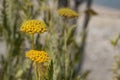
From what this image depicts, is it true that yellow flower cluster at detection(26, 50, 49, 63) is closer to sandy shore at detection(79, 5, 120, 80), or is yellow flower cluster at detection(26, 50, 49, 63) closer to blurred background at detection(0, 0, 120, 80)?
blurred background at detection(0, 0, 120, 80)

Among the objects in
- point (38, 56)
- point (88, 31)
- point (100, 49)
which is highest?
point (38, 56)

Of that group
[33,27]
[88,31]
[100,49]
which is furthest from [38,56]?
[100,49]

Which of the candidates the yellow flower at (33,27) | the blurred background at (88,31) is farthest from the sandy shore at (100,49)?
the yellow flower at (33,27)

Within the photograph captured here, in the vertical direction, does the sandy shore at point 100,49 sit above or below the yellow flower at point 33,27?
below

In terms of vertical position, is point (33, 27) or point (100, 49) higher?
point (33, 27)

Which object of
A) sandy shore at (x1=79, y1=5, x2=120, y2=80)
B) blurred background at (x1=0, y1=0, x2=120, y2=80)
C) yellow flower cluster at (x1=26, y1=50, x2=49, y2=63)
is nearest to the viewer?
yellow flower cluster at (x1=26, y1=50, x2=49, y2=63)

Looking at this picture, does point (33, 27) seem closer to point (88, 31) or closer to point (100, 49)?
point (88, 31)

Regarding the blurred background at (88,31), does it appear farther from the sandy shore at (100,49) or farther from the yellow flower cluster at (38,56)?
the yellow flower cluster at (38,56)

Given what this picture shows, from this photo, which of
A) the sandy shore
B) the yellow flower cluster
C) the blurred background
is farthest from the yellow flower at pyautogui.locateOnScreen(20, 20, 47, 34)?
the sandy shore

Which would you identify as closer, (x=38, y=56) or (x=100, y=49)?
(x=38, y=56)
